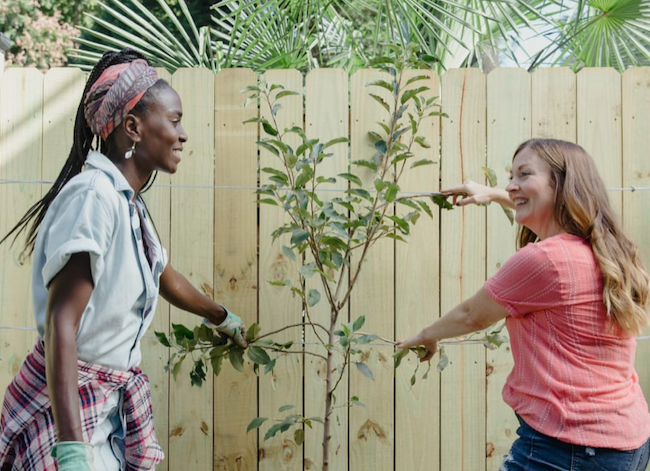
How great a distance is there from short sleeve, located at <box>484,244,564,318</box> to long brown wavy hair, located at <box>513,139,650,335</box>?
5.2 inches

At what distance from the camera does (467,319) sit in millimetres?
2021

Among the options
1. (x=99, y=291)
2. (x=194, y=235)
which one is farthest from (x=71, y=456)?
(x=194, y=235)

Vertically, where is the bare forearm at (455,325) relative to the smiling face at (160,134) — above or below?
below

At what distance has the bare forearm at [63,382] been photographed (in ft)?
4.83

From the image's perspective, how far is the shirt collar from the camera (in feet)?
5.53

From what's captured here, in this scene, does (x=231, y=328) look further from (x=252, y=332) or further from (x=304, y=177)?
(x=304, y=177)

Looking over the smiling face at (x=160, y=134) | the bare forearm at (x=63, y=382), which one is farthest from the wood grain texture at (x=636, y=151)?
the bare forearm at (x=63, y=382)

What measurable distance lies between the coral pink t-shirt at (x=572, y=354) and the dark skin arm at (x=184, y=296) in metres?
1.02

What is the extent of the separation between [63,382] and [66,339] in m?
0.09

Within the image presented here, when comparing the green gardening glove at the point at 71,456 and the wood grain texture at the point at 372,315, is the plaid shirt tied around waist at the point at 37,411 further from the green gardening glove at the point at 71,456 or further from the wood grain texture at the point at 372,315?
the wood grain texture at the point at 372,315

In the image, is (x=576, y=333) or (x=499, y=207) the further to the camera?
(x=499, y=207)

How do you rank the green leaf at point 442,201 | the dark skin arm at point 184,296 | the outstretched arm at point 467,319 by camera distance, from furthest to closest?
the green leaf at point 442,201, the dark skin arm at point 184,296, the outstretched arm at point 467,319

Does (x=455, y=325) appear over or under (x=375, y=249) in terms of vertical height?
under

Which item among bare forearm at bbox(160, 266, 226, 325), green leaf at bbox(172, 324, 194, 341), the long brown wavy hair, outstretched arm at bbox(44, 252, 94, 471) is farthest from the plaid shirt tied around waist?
the long brown wavy hair
